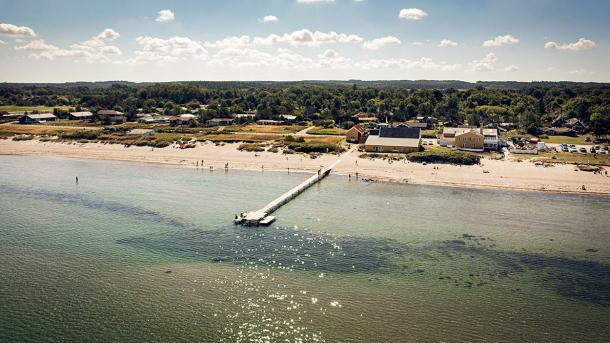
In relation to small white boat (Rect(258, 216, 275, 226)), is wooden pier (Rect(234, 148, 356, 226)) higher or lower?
higher

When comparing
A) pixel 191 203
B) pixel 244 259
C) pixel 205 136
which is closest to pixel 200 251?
pixel 244 259

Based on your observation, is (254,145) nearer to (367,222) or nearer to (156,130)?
(156,130)

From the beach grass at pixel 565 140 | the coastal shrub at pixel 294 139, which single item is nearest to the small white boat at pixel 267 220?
the coastal shrub at pixel 294 139

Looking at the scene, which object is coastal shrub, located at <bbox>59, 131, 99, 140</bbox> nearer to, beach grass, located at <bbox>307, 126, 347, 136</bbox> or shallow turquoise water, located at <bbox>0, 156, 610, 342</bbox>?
shallow turquoise water, located at <bbox>0, 156, 610, 342</bbox>

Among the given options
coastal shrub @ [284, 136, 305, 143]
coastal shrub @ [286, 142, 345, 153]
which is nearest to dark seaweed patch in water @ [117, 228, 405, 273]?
coastal shrub @ [286, 142, 345, 153]

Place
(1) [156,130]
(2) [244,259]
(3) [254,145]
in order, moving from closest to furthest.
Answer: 1. (2) [244,259]
2. (3) [254,145]
3. (1) [156,130]

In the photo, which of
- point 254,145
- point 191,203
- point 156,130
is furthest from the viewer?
point 156,130
